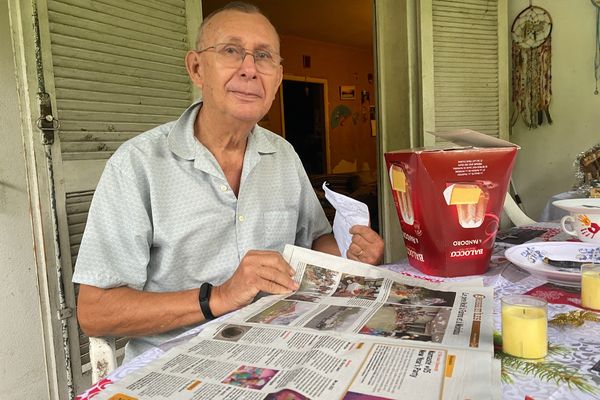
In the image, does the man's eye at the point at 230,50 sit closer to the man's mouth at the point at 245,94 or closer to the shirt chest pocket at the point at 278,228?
the man's mouth at the point at 245,94

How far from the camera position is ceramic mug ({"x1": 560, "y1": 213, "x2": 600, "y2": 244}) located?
2.85 feet

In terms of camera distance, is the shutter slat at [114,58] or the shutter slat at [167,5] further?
the shutter slat at [167,5]

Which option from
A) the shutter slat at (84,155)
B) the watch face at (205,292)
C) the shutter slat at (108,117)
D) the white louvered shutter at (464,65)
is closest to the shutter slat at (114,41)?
the shutter slat at (108,117)

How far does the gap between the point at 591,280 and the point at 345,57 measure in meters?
6.24

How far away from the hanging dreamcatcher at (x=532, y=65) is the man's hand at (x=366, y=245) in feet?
8.10

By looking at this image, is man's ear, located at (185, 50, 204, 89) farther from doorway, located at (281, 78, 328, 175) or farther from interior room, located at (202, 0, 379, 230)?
doorway, located at (281, 78, 328, 175)

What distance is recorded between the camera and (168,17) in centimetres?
186

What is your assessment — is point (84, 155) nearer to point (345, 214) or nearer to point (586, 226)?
point (345, 214)

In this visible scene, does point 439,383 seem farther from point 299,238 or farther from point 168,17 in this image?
point 168,17

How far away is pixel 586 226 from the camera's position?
0.88 meters

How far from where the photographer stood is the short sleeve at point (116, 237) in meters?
0.83

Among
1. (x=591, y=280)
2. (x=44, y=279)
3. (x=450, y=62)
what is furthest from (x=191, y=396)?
(x=450, y=62)

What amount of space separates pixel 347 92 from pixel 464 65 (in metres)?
3.95

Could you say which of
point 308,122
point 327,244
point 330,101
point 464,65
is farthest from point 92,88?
point 330,101
